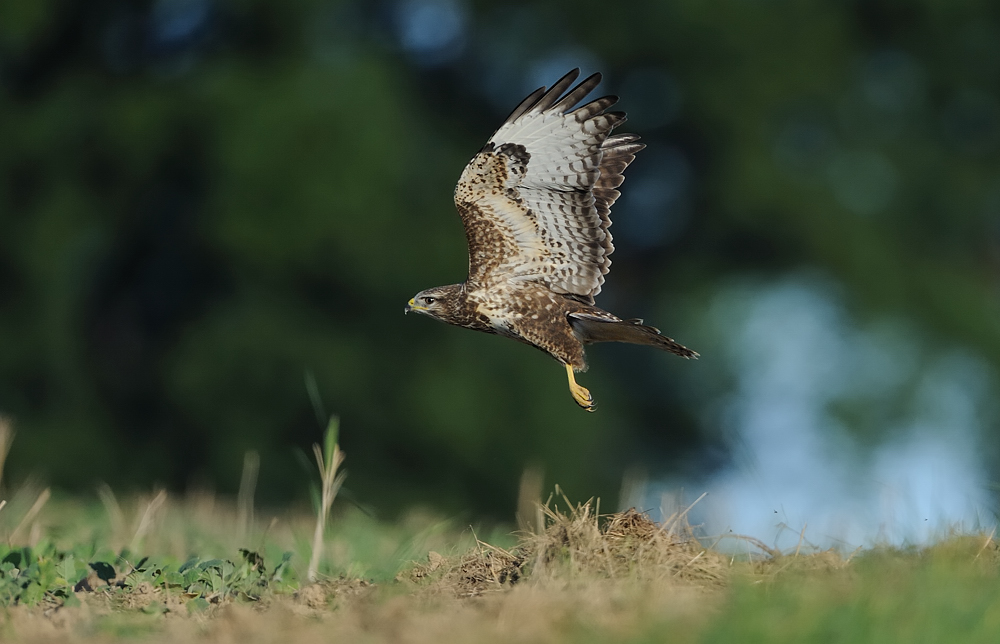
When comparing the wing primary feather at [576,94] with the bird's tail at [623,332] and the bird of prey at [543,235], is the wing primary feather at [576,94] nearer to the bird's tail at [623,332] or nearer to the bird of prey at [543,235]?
the bird of prey at [543,235]

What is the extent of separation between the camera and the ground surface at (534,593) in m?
2.96

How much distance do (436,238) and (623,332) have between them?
10629 mm

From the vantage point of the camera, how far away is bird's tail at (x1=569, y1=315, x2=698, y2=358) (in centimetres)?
551

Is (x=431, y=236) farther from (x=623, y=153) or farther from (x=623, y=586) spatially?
(x=623, y=586)

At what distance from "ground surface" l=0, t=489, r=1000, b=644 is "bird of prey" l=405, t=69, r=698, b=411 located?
4.53ft

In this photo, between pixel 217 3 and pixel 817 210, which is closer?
pixel 817 210

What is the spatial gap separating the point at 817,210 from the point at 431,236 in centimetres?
519

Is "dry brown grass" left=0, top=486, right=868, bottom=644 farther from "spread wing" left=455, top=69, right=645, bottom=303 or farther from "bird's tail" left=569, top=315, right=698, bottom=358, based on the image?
"spread wing" left=455, top=69, right=645, bottom=303

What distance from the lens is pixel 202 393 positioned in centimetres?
1572

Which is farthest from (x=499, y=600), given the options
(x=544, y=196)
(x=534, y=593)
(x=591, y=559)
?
(x=544, y=196)


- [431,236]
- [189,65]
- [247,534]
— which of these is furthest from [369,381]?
[247,534]

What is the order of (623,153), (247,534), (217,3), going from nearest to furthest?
1. (247,534)
2. (623,153)
3. (217,3)

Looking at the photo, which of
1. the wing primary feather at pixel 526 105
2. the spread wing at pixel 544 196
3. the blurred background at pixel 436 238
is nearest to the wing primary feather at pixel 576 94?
the spread wing at pixel 544 196

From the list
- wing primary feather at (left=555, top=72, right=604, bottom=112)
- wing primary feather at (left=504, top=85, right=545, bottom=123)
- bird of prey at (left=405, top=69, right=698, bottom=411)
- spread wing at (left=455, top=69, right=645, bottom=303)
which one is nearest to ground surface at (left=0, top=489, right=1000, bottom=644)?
bird of prey at (left=405, top=69, right=698, bottom=411)
